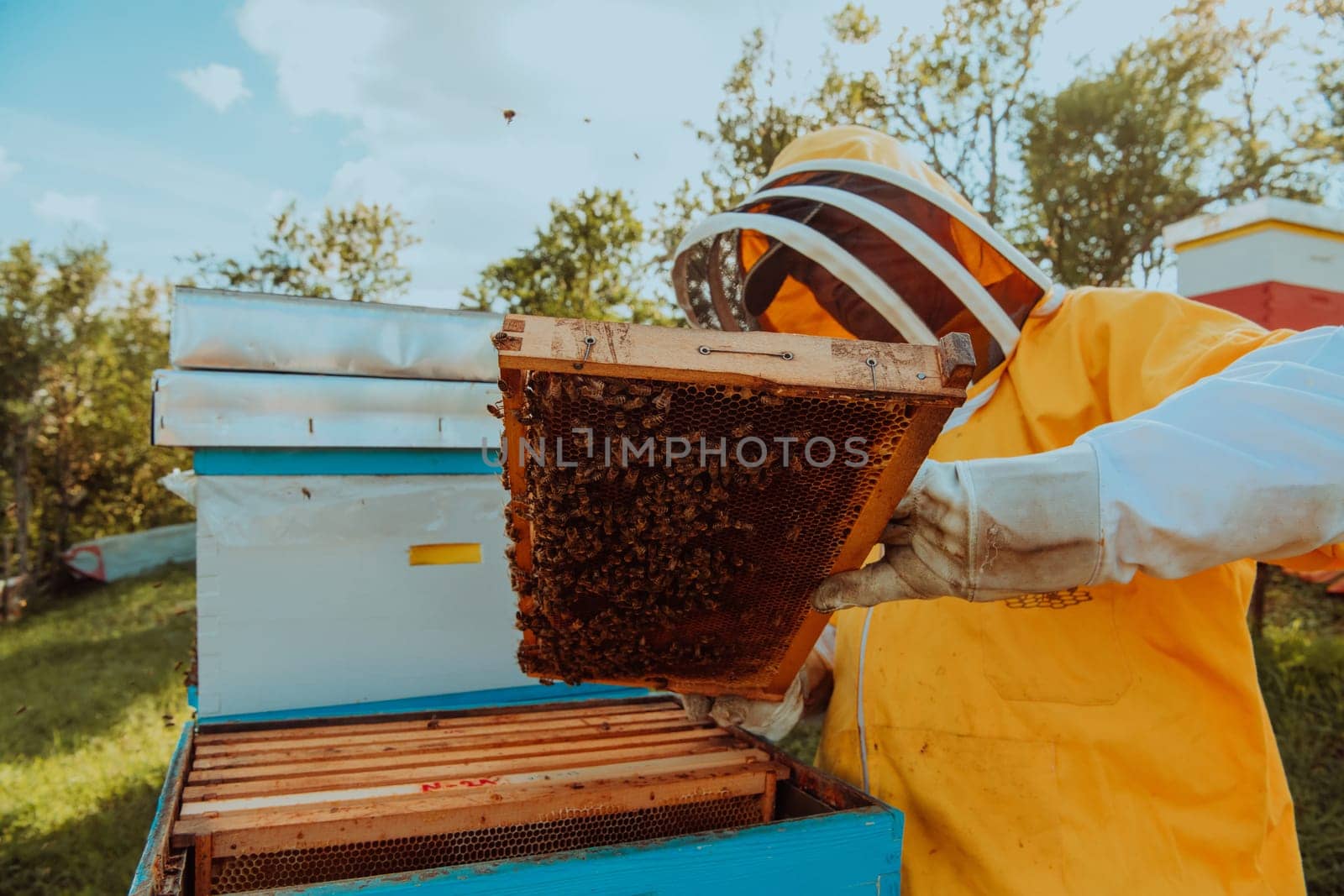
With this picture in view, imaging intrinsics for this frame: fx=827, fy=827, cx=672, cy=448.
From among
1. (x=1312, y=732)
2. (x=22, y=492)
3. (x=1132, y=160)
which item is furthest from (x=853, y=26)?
(x=22, y=492)

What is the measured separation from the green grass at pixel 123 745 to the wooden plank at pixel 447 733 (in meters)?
0.70

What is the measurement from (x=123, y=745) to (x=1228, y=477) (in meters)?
7.52

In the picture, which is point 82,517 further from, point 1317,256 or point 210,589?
point 1317,256

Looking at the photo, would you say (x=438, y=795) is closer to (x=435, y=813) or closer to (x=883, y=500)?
(x=435, y=813)

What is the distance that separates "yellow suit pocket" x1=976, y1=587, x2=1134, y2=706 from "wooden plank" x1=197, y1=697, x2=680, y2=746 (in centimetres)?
101

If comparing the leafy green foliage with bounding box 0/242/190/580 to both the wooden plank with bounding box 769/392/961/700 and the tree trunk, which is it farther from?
the wooden plank with bounding box 769/392/961/700

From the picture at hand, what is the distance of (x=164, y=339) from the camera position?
20.4 metres

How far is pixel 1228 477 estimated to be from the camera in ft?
4.07

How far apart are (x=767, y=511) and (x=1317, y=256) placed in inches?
165

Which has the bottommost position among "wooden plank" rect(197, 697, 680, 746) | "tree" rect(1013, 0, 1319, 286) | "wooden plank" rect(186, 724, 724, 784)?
"wooden plank" rect(197, 697, 680, 746)

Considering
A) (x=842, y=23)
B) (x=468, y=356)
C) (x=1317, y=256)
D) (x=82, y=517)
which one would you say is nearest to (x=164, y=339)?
(x=82, y=517)

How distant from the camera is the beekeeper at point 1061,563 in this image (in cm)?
127

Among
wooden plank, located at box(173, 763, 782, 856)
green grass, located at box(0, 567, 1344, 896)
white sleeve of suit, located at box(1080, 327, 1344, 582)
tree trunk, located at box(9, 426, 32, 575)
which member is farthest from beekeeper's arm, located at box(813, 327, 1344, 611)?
tree trunk, located at box(9, 426, 32, 575)

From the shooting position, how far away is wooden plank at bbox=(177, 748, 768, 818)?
147 cm
